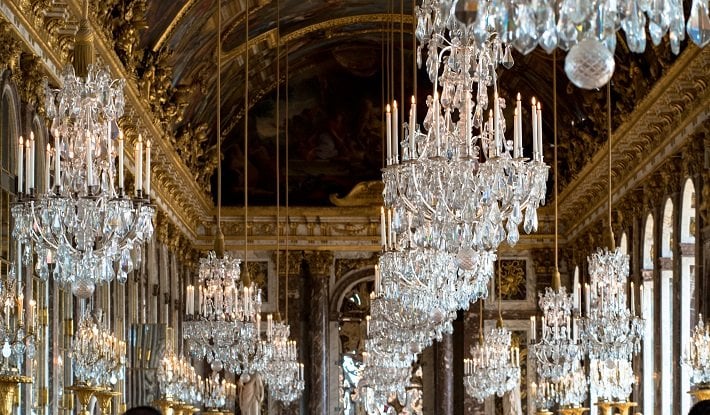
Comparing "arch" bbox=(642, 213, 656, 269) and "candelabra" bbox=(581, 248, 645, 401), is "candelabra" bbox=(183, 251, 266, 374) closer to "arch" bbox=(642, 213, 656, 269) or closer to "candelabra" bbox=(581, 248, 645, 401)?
"candelabra" bbox=(581, 248, 645, 401)

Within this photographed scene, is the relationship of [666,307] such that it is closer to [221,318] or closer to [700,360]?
[700,360]

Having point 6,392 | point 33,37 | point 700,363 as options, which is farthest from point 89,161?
point 700,363

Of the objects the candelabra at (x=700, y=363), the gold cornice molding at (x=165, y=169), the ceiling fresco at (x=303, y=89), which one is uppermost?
the ceiling fresco at (x=303, y=89)

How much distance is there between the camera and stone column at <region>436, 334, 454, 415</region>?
36938 mm

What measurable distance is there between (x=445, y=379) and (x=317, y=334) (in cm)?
309

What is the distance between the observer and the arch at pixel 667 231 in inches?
1014

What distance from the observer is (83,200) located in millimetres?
12570

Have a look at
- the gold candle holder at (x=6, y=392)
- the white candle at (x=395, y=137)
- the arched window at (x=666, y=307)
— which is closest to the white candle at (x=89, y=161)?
the gold candle holder at (x=6, y=392)

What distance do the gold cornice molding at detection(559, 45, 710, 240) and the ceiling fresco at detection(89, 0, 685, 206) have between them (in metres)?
0.44

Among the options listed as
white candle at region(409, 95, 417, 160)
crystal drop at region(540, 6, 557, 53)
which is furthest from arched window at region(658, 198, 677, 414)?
crystal drop at region(540, 6, 557, 53)

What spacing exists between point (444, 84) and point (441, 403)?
22630 mm

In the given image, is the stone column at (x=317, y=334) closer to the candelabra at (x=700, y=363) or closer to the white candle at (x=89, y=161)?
the candelabra at (x=700, y=363)

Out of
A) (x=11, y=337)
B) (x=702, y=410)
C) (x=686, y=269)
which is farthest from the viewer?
(x=686, y=269)

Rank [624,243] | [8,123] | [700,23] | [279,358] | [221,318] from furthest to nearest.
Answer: [624,243] < [279,358] < [221,318] < [8,123] < [700,23]
